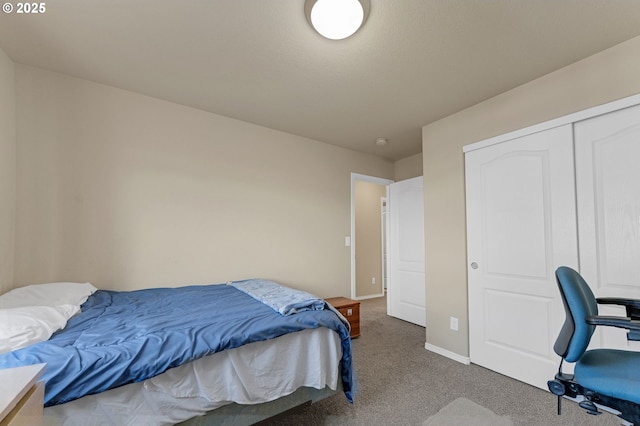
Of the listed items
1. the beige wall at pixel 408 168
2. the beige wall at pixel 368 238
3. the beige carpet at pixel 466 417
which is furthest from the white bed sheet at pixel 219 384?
the beige wall at pixel 368 238

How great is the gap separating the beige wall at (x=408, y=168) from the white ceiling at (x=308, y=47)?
4.85ft

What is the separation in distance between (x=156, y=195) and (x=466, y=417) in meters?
3.03

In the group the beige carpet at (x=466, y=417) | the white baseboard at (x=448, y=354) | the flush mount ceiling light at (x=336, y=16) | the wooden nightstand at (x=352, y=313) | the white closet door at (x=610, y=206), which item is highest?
the flush mount ceiling light at (x=336, y=16)

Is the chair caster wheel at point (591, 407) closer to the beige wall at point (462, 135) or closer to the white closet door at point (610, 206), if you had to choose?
the white closet door at point (610, 206)

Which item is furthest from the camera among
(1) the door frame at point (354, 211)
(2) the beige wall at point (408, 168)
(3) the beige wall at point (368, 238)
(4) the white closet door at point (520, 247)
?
(3) the beige wall at point (368, 238)

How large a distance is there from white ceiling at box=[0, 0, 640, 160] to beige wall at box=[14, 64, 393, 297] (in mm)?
270

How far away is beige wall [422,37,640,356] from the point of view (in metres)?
1.93

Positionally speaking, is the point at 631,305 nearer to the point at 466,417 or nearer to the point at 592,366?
the point at 592,366

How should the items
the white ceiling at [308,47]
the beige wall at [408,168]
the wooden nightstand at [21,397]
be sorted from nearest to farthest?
the wooden nightstand at [21,397] < the white ceiling at [308,47] < the beige wall at [408,168]

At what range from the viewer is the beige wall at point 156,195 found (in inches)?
85.5

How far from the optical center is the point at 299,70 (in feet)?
7.08

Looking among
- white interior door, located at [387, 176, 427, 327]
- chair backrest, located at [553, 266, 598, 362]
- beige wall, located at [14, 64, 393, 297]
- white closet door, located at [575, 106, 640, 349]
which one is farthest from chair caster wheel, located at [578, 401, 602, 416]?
beige wall, located at [14, 64, 393, 297]

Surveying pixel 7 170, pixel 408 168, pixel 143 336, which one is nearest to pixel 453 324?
Answer: pixel 408 168

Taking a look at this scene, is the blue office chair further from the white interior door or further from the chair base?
the white interior door
